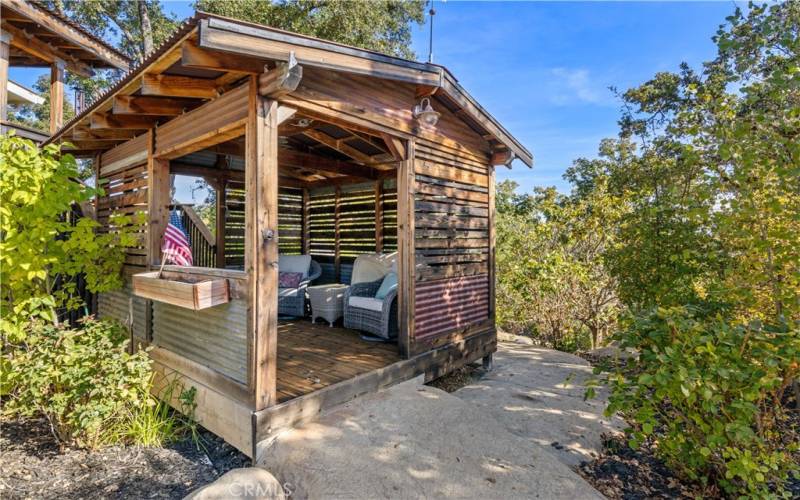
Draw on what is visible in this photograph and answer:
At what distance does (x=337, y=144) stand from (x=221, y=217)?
2.69m

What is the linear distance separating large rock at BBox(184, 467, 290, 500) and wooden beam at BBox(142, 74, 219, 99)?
2.95 meters

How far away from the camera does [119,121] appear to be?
434 cm

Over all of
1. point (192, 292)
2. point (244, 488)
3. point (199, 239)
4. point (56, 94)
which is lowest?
point (244, 488)

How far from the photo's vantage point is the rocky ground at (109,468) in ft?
9.40

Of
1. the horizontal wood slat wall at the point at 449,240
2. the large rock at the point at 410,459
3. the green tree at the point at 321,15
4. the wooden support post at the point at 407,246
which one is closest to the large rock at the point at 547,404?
the large rock at the point at 410,459

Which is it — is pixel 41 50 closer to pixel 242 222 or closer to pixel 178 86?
pixel 242 222

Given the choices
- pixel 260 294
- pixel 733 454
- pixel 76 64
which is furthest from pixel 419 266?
pixel 76 64

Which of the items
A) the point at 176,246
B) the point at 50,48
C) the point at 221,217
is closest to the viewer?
the point at 176,246

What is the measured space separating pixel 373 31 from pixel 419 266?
1129 cm

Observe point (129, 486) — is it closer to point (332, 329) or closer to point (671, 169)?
point (332, 329)

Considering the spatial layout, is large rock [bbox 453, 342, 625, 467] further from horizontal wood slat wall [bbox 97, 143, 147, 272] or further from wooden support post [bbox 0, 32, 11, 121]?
wooden support post [bbox 0, 32, 11, 121]

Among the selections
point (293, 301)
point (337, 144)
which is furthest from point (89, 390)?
point (337, 144)

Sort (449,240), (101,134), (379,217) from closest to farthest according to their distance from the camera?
1. (449,240)
2. (101,134)
3. (379,217)

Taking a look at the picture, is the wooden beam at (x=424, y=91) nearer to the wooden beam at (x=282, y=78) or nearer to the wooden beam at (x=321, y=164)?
the wooden beam at (x=282, y=78)
